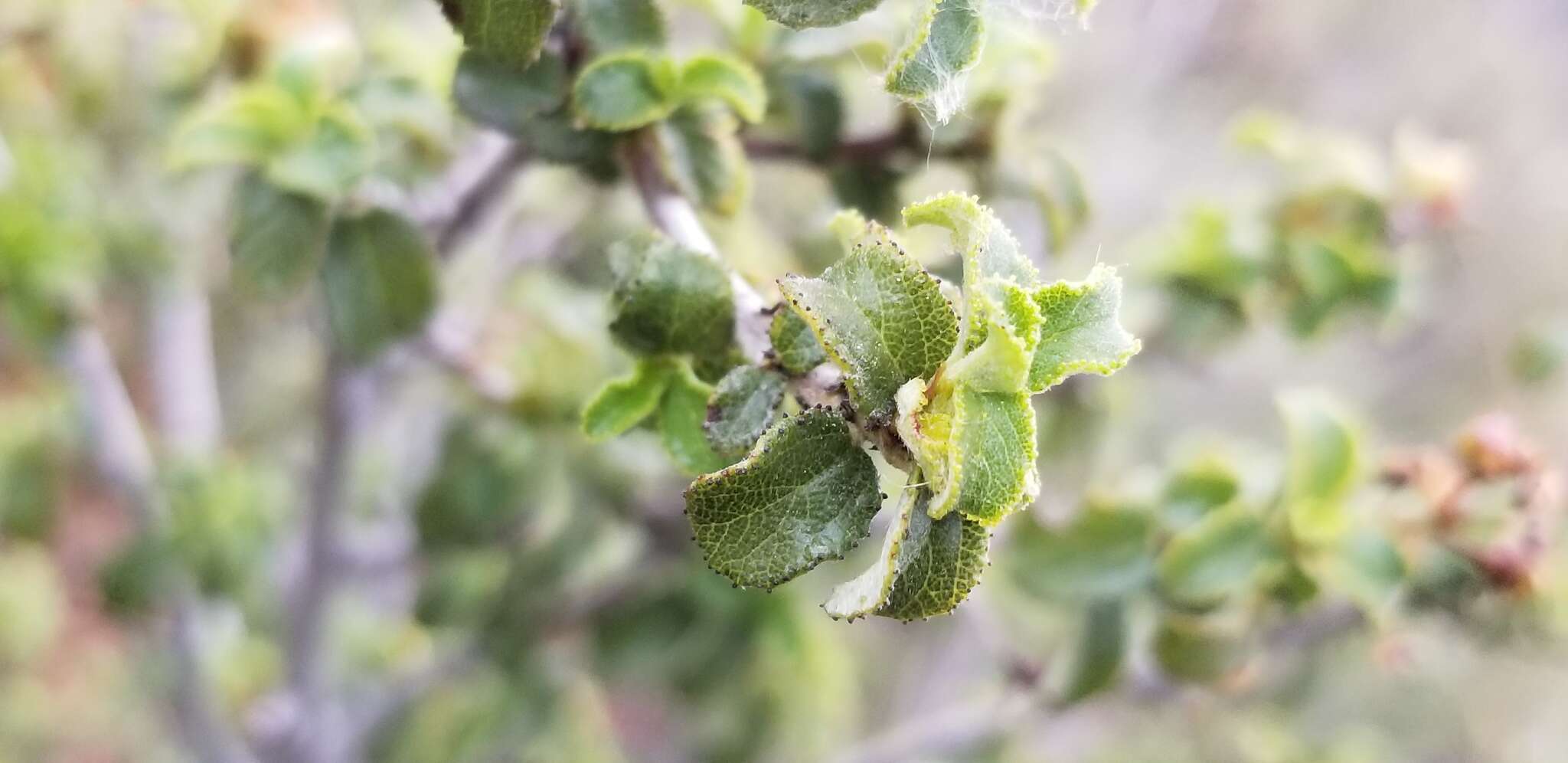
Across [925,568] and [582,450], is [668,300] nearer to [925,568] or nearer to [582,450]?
[925,568]

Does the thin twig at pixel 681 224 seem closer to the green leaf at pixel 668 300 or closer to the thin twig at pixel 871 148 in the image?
the green leaf at pixel 668 300

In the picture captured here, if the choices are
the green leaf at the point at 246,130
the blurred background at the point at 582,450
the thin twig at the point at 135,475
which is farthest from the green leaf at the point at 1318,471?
the thin twig at the point at 135,475

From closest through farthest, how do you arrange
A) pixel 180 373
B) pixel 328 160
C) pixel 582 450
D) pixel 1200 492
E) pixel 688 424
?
1. pixel 688 424
2. pixel 328 160
3. pixel 1200 492
4. pixel 582 450
5. pixel 180 373

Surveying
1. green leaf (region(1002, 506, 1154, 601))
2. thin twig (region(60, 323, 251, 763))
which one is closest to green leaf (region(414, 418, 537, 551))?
thin twig (region(60, 323, 251, 763))

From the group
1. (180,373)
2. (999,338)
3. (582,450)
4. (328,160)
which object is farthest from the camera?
(180,373)

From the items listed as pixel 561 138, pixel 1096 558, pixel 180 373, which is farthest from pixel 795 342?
pixel 180 373

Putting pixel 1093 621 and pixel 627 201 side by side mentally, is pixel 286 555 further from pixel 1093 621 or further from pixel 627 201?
pixel 1093 621

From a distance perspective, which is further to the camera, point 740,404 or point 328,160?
point 328,160

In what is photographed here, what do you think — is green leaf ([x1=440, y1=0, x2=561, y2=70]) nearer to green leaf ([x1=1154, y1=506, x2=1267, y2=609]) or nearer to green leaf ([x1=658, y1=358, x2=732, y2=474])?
green leaf ([x1=658, y1=358, x2=732, y2=474])
